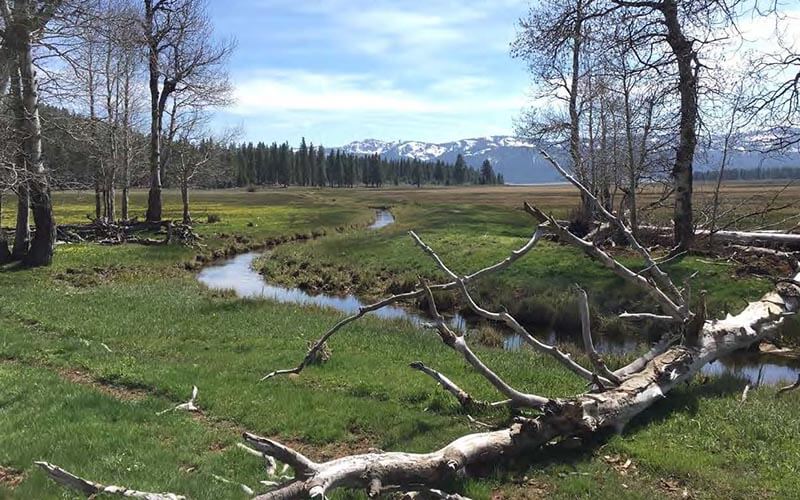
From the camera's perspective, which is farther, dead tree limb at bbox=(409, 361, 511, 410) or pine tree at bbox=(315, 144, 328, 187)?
pine tree at bbox=(315, 144, 328, 187)

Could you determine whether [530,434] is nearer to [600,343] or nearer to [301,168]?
[600,343]

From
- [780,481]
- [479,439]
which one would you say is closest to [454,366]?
[479,439]

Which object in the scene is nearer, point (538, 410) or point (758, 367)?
point (538, 410)

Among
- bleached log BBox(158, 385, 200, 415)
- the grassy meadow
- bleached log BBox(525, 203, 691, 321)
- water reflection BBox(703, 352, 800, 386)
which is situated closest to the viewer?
the grassy meadow

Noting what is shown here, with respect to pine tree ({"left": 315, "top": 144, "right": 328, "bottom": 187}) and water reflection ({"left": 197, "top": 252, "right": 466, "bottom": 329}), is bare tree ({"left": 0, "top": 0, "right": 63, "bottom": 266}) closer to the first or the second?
water reflection ({"left": 197, "top": 252, "right": 466, "bottom": 329})

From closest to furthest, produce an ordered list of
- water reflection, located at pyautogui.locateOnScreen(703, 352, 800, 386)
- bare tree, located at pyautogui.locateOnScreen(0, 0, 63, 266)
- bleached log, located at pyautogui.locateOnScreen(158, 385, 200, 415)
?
bleached log, located at pyautogui.locateOnScreen(158, 385, 200, 415) < water reflection, located at pyautogui.locateOnScreen(703, 352, 800, 386) < bare tree, located at pyautogui.locateOnScreen(0, 0, 63, 266)

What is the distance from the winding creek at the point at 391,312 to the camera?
1343cm

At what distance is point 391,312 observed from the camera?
2217 centimetres

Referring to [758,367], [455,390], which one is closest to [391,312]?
[758,367]

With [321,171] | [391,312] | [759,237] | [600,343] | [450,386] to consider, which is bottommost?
[391,312]

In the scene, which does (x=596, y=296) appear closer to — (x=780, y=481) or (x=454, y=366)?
(x=454, y=366)

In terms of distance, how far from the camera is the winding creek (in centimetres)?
1343

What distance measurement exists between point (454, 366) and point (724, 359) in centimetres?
745

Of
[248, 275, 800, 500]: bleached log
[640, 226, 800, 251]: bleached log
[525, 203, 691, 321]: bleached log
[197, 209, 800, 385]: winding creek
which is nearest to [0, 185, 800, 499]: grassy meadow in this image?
[248, 275, 800, 500]: bleached log
